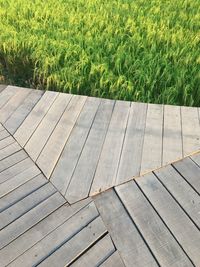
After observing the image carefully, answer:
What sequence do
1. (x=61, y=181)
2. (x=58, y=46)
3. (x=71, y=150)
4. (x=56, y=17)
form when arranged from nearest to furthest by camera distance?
(x=61, y=181)
(x=71, y=150)
(x=58, y=46)
(x=56, y=17)

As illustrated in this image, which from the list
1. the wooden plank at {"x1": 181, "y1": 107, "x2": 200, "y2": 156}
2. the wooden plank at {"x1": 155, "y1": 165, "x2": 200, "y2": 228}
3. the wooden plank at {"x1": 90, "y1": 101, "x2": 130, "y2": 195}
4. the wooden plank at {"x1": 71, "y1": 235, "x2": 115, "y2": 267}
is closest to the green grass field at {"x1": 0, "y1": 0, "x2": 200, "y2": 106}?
the wooden plank at {"x1": 181, "y1": 107, "x2": 200, "y2": 156}

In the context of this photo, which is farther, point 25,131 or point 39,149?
point 25,131

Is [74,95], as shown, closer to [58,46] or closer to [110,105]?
[110,105]

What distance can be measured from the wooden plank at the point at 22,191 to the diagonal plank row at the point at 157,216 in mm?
423

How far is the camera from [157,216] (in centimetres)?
208

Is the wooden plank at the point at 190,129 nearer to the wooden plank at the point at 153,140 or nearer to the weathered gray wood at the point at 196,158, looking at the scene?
the weathered gray wood at the point at 196,158

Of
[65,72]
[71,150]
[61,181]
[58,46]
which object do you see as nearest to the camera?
[61,181]

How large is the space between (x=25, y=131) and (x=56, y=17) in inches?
99.3

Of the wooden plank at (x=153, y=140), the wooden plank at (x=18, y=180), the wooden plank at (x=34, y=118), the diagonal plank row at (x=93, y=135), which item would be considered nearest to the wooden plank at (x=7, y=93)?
the diagonal plank row at (x=93, y=135)

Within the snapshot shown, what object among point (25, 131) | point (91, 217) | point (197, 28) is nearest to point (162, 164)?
point (91, 217)

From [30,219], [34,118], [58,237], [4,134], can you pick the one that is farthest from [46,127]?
[58,237]

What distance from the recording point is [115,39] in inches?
161

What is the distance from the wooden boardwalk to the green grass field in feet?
0.98

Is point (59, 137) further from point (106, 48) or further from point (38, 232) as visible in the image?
point (106, 48)
